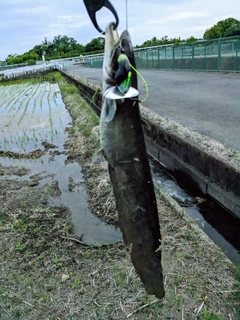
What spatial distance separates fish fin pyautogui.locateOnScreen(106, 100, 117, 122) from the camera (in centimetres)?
149

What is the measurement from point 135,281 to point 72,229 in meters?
1.37

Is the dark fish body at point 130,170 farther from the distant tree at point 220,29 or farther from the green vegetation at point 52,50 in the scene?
the green vegetation at point 52,50

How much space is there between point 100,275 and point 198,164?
8.48ft

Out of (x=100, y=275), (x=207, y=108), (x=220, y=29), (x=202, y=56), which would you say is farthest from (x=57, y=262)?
(x=220, y=29)

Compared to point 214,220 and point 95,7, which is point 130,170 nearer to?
point 95,7

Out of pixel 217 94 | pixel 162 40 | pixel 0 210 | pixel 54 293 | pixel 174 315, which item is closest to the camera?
pixel 174 315

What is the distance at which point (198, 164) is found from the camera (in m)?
4.65

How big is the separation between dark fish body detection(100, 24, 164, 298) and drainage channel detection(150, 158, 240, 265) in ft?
6.24

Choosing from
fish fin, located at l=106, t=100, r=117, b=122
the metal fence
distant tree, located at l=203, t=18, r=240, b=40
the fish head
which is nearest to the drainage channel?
fish fin, located at l=106, t=100, r=117, b=122

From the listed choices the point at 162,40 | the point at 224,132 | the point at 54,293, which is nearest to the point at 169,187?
the point at 224,132

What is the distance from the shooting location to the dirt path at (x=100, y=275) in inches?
92.7

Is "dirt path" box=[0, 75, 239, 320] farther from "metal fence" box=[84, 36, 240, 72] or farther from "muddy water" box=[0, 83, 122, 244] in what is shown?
"metal fence" box=[84, 36, 240, 72]

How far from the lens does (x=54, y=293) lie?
8.42ft

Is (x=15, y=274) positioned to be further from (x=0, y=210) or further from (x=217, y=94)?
(x=217, y=94)
